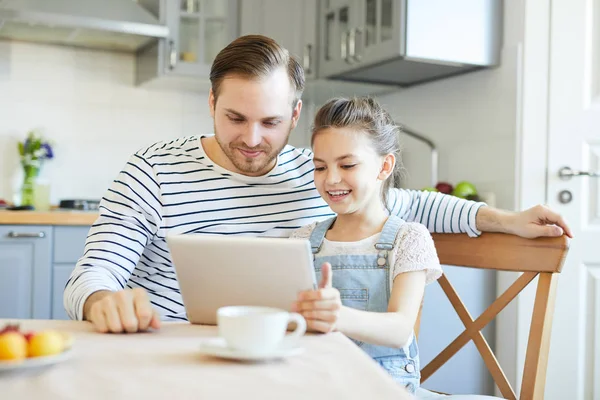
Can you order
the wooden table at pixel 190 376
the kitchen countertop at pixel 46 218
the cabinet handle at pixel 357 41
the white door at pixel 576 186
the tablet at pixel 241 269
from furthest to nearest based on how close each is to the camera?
the cabinet handle at pixel 357 41 < the kitchen countertop at pixel 46 218 < the white door at pixel 576 186 < the tablet at pixel 241 269 < the wooden table at pixel 190 376

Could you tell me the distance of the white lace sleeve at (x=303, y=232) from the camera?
5.17 ft

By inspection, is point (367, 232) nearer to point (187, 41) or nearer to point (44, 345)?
point (44, 345)

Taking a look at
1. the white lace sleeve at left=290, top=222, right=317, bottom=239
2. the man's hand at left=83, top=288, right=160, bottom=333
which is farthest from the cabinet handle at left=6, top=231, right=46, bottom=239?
the man's hand at left=83, top=288, right=160, bottom=333

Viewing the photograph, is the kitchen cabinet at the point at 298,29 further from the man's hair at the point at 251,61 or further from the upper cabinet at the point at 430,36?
the man's hair at the point at 251,61

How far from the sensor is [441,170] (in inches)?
119

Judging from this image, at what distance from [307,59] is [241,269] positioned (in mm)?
2413

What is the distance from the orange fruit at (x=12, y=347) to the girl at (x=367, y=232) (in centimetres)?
62

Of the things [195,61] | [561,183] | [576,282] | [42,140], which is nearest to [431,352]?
[576,282]

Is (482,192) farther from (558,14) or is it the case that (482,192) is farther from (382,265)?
(382,265)

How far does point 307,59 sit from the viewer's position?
3.31m

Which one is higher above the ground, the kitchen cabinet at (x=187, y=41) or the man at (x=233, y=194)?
the kitchen cabinet at (x=187, y=41)

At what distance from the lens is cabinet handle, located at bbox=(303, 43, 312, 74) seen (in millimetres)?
3291

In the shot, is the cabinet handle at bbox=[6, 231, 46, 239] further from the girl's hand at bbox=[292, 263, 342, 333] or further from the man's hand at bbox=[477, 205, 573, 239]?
the girl's hand at bbox=[292, 263, 342, 333]

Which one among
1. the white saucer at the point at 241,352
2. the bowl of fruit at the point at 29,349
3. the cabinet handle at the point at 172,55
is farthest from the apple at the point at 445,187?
the bowl of fruit at the point at 29,349
